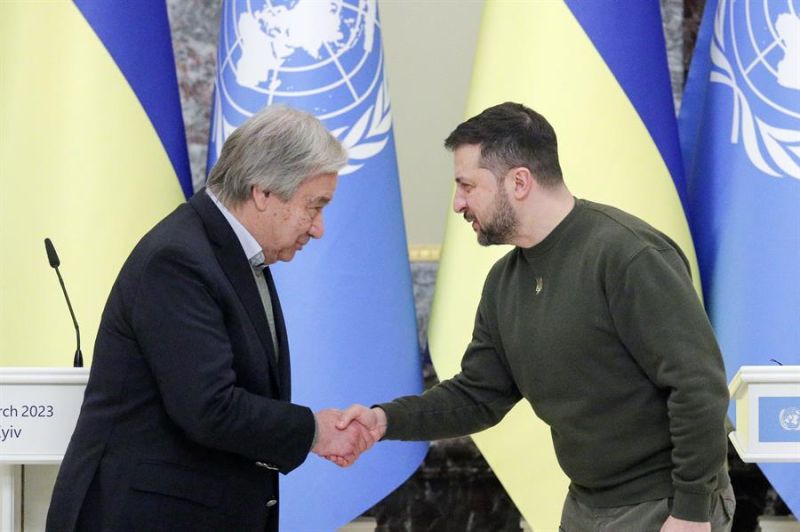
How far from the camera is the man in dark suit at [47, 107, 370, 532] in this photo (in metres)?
1.85

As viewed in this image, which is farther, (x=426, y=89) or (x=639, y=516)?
(x=426, y=89)

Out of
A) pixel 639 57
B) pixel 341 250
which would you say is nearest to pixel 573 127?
pixel 639 57

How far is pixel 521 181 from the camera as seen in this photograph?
219 cm

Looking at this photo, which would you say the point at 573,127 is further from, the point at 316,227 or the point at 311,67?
the point at 316,227

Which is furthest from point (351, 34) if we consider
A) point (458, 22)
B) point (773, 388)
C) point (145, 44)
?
point (773, 388)

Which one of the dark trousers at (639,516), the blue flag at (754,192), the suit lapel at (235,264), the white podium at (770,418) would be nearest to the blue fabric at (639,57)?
the blue flag at (754,192)

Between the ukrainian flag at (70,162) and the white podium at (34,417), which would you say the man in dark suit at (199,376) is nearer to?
the white podium at (34,417)

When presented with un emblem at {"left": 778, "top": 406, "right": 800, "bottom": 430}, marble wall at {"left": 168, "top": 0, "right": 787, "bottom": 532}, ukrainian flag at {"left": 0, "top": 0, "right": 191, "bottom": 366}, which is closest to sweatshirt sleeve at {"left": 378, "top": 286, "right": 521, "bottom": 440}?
un emblem at {"left": 778, "top": 406, "right": 800, "bottom": 430}

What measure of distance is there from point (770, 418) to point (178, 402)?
47.8 inches

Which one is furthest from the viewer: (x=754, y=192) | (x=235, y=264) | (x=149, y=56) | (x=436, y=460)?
(x=436, y=460)

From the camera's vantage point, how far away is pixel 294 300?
10.5ft

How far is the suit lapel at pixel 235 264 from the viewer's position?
1949mm

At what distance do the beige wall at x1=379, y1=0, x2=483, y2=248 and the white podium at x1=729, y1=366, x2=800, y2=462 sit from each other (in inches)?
76.8

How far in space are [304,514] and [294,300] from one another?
1.89 ft
